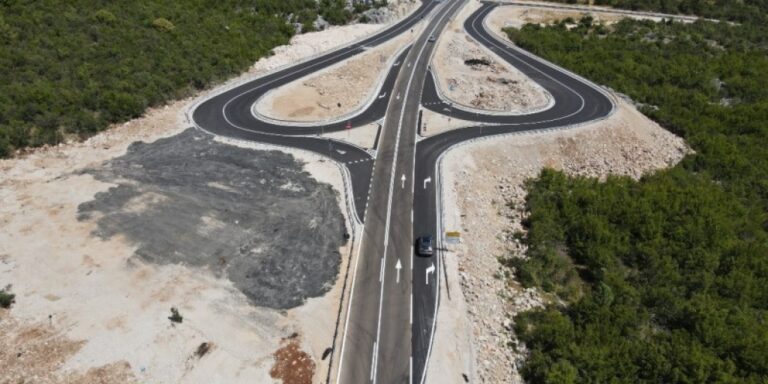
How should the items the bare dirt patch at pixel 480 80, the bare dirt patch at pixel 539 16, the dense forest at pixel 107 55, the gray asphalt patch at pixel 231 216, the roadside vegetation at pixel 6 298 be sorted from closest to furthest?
1. the roadside vegetation at pixel 6 298
2. the gray asphalt patch at pixel 231 216
3. the dense forest at pixel 107 55
4. the bare dirt patch at pixel 480 80
5. the bare dirt patch at pixel 539 16

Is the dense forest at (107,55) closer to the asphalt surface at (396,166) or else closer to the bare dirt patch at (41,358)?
the asphalt surface at (396,166)

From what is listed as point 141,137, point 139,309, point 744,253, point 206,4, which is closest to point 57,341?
point 139,309

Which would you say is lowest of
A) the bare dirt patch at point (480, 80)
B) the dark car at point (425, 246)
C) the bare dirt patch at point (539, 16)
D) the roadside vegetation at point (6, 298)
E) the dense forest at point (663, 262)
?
the dense forest at point (663, 262)

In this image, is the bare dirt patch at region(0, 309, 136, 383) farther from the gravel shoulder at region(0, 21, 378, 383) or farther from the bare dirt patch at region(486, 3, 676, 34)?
the bare dirt patch at region(486, 3, 676, 34)

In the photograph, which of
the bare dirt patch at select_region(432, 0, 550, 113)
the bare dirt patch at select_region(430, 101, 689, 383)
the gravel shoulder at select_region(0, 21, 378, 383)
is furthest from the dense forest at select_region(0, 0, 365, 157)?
the bare dirt patch at select_region(430, 101, 689, 383)

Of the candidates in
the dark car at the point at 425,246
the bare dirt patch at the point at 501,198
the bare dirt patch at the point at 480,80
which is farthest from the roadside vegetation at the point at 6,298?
the bare dirt patch at the point at 480,80
